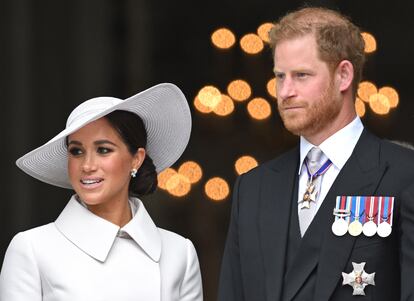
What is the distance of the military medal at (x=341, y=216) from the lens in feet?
11.8

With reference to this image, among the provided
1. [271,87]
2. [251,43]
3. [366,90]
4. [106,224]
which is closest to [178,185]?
[271,87]

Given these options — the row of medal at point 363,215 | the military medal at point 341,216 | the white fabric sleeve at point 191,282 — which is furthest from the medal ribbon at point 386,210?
the white fabric sleeve at point 191,282

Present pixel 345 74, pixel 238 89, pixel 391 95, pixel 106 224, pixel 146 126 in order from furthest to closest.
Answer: pixel 238 89 < pixel 391 95 < pixel 146 126 < pixel 106 224 < pixel 345 74

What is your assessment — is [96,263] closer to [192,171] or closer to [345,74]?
[345,74]

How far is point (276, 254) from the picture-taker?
368 cm

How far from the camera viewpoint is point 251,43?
6270 mm

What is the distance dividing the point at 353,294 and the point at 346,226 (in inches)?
7.9

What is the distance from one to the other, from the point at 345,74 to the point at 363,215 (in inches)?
17.2

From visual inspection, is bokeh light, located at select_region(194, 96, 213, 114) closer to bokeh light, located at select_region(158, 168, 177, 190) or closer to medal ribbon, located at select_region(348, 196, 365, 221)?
bokeh light, located at select_region(158, 168, 177, 190)

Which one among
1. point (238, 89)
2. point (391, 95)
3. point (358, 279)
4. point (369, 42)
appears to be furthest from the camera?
point (238, 89)

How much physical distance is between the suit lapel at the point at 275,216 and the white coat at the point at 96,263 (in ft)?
1.13

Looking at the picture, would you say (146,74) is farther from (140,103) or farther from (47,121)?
(140,103)

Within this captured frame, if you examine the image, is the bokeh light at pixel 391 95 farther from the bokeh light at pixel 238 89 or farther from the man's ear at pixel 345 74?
the man's ear at pixel 345 74

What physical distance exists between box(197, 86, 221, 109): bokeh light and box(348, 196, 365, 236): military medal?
8.86 feet
